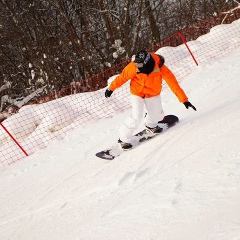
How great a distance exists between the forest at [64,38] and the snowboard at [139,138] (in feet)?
24.7

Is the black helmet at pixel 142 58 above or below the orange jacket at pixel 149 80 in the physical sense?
above

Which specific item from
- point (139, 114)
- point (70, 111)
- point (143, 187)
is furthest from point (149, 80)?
point (70, 111)

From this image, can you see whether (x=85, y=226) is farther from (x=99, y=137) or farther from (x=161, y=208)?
(x=99, y=137)

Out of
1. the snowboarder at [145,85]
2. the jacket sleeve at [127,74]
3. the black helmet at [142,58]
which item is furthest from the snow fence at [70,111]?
the black helmet at [142,58]

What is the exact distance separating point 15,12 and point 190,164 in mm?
13160

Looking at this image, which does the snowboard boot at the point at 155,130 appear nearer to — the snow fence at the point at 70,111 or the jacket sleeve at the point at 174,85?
the jacket sleeve at the point at 174,85

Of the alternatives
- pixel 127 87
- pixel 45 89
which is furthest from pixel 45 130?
pixel 45 89

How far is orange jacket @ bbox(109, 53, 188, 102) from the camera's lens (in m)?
3.92

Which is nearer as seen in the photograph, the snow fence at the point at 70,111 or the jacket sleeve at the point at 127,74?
the jacket sleeve at the point at 127,74

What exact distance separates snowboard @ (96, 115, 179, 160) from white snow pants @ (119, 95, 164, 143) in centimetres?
17

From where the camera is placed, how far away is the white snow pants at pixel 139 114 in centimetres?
413

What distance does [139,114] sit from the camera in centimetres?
414

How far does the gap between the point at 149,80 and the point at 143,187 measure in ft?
5.44

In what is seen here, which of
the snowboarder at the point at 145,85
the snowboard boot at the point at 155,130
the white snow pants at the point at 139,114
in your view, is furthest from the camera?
the snowboard boot at the point at 155,130
